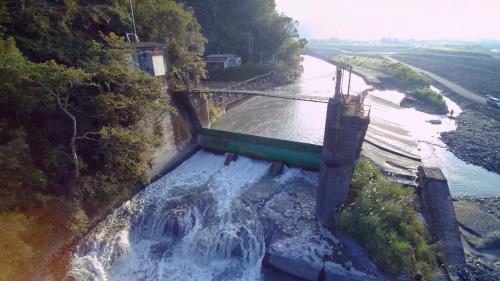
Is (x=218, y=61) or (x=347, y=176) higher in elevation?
(x=218, y=61)

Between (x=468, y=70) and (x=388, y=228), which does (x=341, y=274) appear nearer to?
(x=388, y=228)

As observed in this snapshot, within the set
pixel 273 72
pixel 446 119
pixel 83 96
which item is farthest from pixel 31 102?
pixel 446 119

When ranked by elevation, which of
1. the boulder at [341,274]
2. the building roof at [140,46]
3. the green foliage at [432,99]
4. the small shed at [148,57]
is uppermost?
the building roof at [140,46]

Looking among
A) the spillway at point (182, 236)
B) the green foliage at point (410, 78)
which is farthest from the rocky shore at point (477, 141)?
the green foliage at point (410, 78)

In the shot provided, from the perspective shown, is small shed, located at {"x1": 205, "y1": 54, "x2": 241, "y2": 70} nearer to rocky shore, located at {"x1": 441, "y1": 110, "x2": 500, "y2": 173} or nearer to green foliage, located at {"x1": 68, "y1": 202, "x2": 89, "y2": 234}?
rocky shore, located at {"x1": 441, "y1": 110, "x2": 500, "y2": 173}

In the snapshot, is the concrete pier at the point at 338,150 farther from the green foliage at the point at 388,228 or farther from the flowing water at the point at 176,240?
the flowing water at the point at 176,240

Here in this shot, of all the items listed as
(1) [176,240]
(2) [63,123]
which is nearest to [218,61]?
(2) [63,123]
